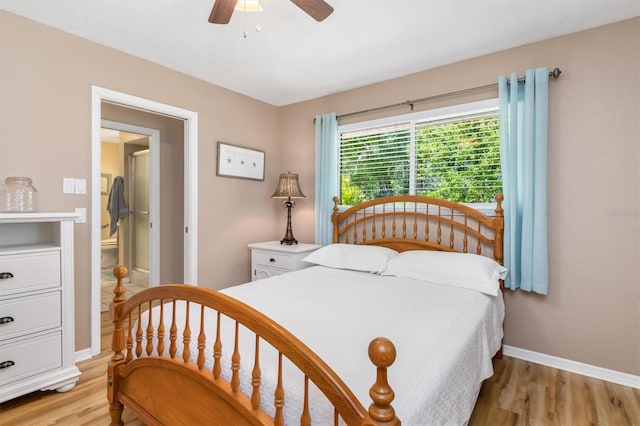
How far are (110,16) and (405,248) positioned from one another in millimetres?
2866

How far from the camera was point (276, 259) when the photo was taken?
3.28 m

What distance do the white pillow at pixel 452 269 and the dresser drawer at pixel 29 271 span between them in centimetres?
224

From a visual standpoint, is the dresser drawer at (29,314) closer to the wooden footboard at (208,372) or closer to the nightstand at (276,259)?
the wooden footboard at (208,372)

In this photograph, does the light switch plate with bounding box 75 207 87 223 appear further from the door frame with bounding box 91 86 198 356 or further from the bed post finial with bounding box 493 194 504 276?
the bed post finial with bounding box 493 194 504 276

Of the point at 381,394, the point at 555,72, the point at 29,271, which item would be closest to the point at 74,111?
the point at 29,271

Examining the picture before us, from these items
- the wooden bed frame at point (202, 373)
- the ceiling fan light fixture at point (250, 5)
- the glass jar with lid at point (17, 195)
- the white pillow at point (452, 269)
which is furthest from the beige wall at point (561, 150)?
the ceiling fan light fixture at point (250, 5)

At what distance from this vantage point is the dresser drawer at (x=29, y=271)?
185cm

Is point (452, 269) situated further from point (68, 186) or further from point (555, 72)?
point (68, 186)

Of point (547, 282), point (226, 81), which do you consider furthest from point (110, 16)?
point (547, 282)

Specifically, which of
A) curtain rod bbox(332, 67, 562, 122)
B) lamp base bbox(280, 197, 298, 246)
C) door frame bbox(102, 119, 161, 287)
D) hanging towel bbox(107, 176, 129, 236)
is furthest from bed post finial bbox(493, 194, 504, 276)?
hanging towel bbox(107, 176, 129, 236)

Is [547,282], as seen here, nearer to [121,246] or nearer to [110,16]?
[110,16]

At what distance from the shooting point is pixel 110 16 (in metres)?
2.20

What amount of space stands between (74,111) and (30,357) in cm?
167

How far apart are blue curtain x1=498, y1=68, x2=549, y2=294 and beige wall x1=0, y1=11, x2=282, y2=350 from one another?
2.65 m
